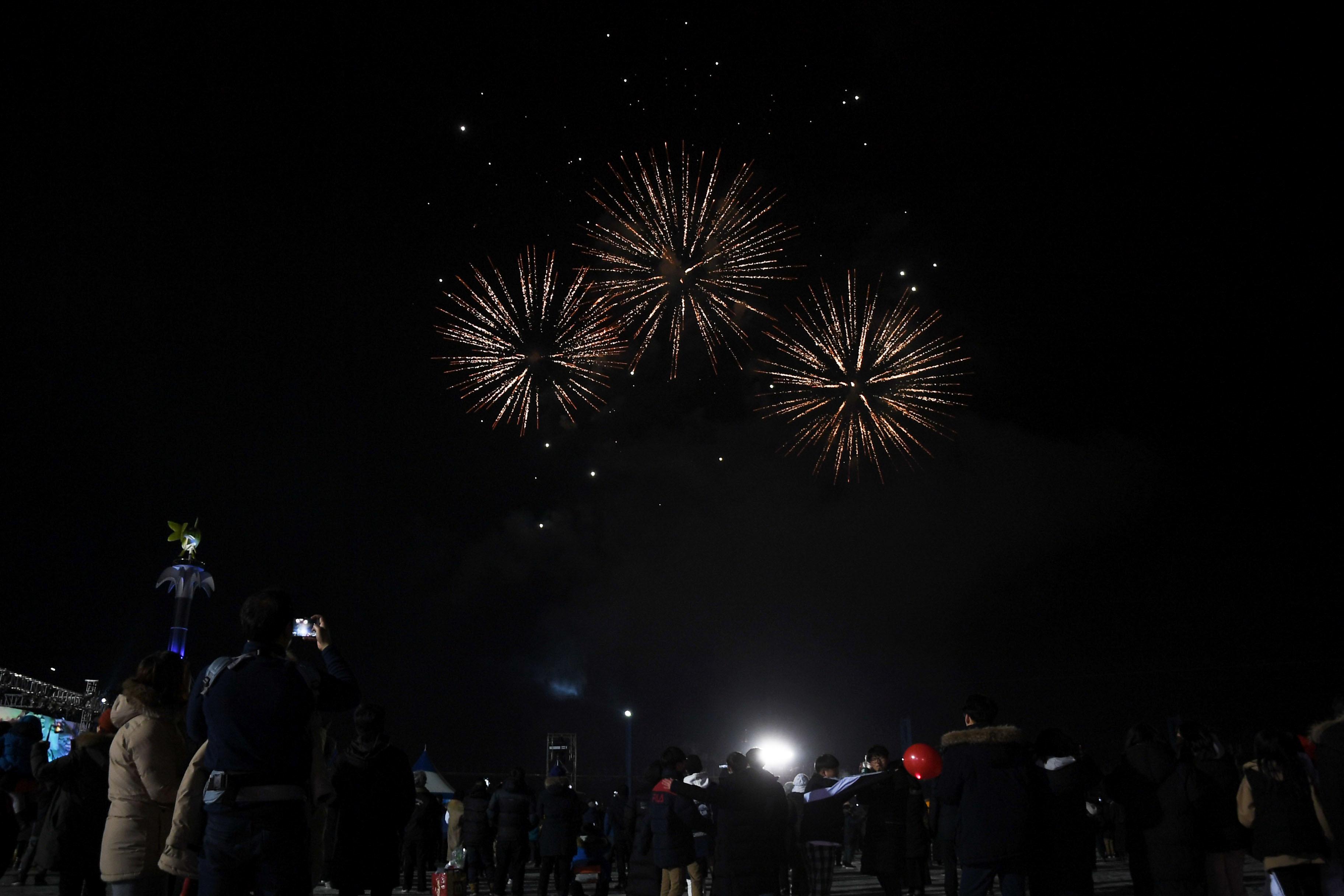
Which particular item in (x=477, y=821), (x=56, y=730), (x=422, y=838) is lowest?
(x=422, y=838)

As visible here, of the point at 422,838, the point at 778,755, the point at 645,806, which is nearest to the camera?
the point at 645,806

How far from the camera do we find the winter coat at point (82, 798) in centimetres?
569

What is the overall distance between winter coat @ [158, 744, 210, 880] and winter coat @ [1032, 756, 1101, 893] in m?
5.35

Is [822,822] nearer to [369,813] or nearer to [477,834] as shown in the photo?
[369,813]

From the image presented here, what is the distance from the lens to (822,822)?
30.0 ft

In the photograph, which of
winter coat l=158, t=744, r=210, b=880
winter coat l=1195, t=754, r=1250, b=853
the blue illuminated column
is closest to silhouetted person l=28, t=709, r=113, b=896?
winter coat l=158, t=744, r=210, b=880

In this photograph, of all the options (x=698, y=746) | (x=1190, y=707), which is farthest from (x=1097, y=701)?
(x=698, y=746)

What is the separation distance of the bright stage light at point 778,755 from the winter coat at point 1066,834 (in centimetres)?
2544

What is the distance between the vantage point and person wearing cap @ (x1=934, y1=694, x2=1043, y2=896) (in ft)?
19.4

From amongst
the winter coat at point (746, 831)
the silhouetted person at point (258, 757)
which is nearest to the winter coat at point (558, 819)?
the winter coat at point (746, 831)

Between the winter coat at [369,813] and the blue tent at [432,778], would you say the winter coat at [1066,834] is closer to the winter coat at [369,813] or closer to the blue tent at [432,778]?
the winter coat at [369,813]

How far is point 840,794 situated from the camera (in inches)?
307

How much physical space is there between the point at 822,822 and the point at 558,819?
142 inches

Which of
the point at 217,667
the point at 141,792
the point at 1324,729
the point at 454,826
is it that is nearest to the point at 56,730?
the point at 454,826
